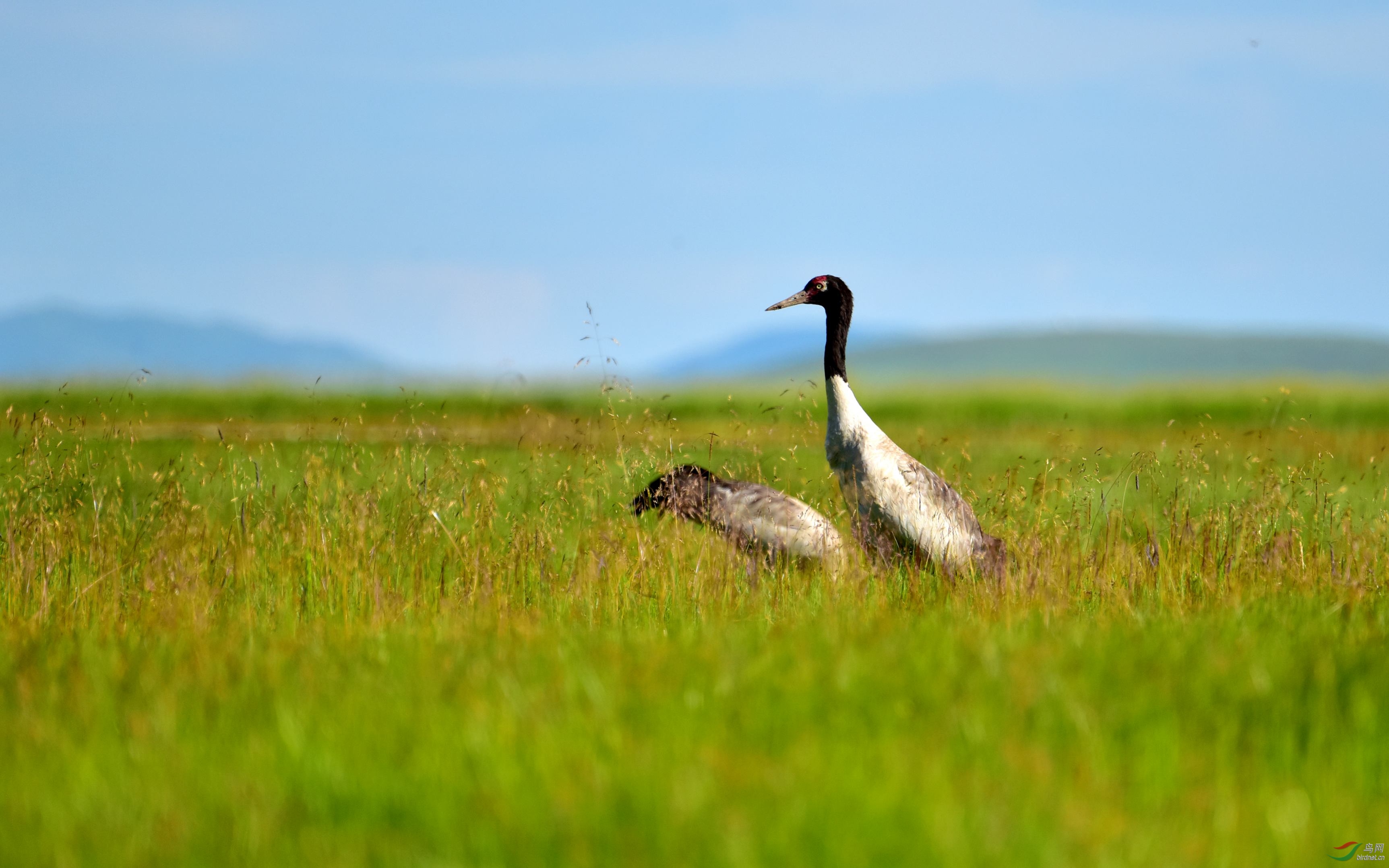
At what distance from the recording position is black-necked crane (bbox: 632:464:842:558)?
8742 mm

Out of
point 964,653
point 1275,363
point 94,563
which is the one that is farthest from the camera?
point 1275,363

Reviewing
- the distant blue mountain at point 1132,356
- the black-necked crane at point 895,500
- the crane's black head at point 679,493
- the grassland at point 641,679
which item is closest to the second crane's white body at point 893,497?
the black-necked crane at point 895,500

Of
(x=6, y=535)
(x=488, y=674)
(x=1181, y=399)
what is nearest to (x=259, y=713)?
(x=488, y=674)

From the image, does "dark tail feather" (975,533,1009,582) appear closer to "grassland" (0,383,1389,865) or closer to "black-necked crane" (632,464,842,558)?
"grassland" (0,383,1389,865)

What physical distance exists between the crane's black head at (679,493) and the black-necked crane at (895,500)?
108 cm

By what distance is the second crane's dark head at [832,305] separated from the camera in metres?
9.01

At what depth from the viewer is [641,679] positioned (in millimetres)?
4621

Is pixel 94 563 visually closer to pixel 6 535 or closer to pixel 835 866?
pixel 6 535

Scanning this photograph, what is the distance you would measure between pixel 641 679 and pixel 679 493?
4.49 metres

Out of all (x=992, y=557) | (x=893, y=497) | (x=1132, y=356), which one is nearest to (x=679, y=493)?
(x=893, y=497)

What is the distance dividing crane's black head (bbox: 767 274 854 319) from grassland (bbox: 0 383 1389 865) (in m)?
1.09

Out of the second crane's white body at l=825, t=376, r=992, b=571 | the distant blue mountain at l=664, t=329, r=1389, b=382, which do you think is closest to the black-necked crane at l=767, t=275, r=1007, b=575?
the second crane's white body at l=825, t=376, r=992, b=571

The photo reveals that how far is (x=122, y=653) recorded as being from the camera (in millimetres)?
5484

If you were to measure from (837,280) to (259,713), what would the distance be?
6033 mm
